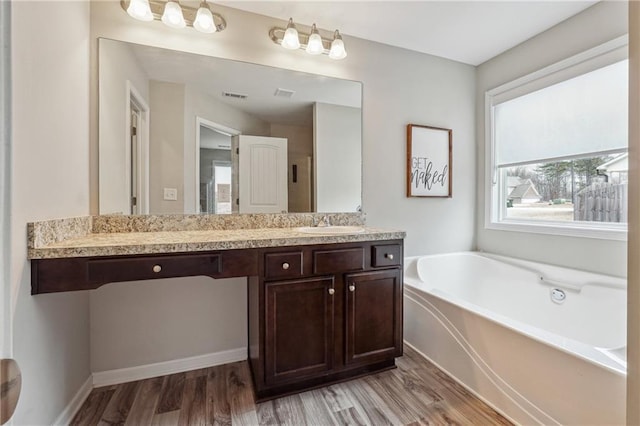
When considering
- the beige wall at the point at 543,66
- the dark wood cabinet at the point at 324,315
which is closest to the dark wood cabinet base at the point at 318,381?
the dark wood cabinet at the point at 324,315

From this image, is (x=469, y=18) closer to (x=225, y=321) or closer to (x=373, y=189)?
(x=373, y=189)

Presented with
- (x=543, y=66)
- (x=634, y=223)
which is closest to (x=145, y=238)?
(x=634, y=223)

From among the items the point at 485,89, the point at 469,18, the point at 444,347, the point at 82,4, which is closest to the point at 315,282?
the point at 444,347

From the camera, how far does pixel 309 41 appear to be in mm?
2021

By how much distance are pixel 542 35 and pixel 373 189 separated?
173 cm

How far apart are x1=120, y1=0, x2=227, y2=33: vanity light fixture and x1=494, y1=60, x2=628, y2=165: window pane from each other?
7.98 ft

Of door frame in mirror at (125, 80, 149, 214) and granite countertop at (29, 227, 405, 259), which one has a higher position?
door frame in mirror at (125, 80, 149, 214)

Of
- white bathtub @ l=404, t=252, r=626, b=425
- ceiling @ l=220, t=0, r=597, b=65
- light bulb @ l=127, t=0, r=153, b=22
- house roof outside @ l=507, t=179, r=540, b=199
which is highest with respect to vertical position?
ceiling @ l=220, t=0, r=597, b=65

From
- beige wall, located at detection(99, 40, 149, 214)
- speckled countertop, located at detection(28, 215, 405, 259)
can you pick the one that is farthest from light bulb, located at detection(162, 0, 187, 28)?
speckled countertop, located at detection(28, 215, 405, 259)

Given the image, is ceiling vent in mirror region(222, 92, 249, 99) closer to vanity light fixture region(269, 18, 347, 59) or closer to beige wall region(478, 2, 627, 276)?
vanity light fixture region(269, 18, 347, 59)

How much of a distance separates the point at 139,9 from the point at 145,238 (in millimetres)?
1286

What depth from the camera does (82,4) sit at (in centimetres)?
159

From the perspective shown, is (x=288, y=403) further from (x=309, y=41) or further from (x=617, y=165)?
(x=617, y=165)

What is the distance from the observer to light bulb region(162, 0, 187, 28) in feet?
5.58
